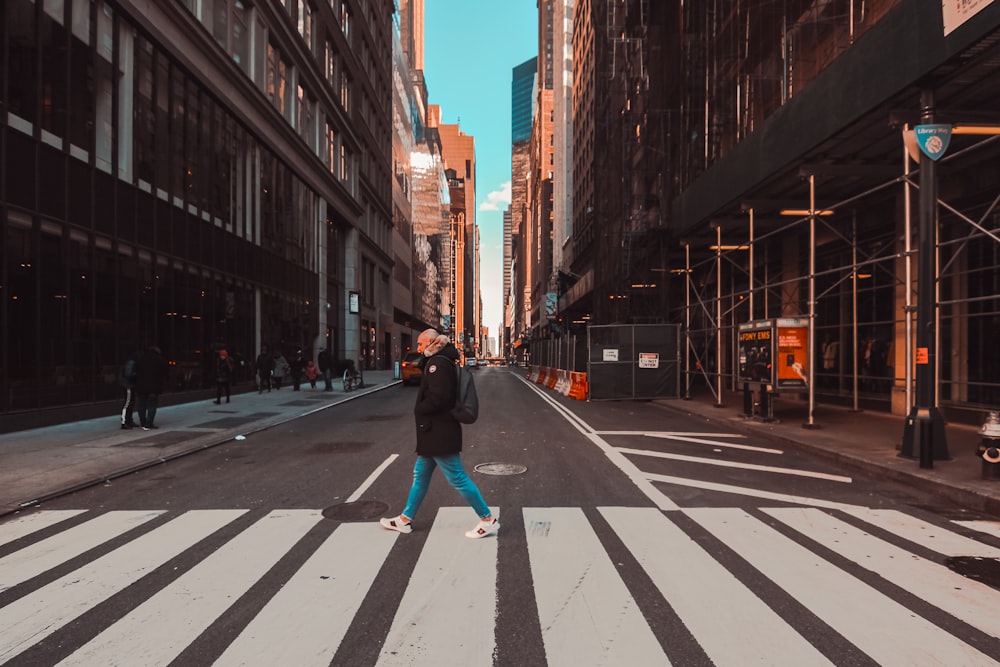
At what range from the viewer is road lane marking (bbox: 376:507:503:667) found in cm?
325

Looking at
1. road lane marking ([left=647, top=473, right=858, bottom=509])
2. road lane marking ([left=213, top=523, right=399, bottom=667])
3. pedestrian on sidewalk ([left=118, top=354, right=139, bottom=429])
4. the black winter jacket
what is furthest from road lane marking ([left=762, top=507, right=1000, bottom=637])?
pedestrian on sidewalk ([left=118, top=354, right=139, bottom=429])

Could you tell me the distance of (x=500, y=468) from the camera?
8.40 m

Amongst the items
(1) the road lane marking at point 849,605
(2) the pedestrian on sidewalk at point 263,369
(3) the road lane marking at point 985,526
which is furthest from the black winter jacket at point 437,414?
(2) the pedestrian on sidewalk at point 263,369

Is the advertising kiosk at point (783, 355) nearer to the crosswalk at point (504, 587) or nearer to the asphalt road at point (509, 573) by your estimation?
the asphalt road at point (509, 573)

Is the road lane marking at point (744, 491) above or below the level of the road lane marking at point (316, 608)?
below

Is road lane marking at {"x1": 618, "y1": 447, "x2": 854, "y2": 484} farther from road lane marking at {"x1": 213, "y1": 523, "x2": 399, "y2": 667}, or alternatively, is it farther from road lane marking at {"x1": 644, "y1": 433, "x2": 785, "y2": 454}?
road lane marking at {"x1": 213, "y1": 523, "x2": 399, "y2": 667}

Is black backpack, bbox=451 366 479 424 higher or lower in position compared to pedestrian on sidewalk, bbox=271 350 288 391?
higher

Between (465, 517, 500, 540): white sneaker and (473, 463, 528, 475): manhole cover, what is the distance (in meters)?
2.72

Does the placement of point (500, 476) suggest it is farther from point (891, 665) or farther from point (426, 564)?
point (891, 665)

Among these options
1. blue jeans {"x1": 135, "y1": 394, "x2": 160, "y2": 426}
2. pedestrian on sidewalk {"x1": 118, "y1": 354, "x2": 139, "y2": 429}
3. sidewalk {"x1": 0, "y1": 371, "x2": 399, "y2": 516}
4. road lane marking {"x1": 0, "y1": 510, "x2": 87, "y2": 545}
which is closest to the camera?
road lane marking {"x1": 0, "y1": 510, "x2": 87, "y2": 545}

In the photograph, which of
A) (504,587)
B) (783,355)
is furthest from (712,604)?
(783,355)

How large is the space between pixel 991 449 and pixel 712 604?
5518mm

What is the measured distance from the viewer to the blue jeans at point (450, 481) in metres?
5.20

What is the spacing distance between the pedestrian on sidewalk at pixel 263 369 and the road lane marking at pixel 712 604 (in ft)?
66.8
